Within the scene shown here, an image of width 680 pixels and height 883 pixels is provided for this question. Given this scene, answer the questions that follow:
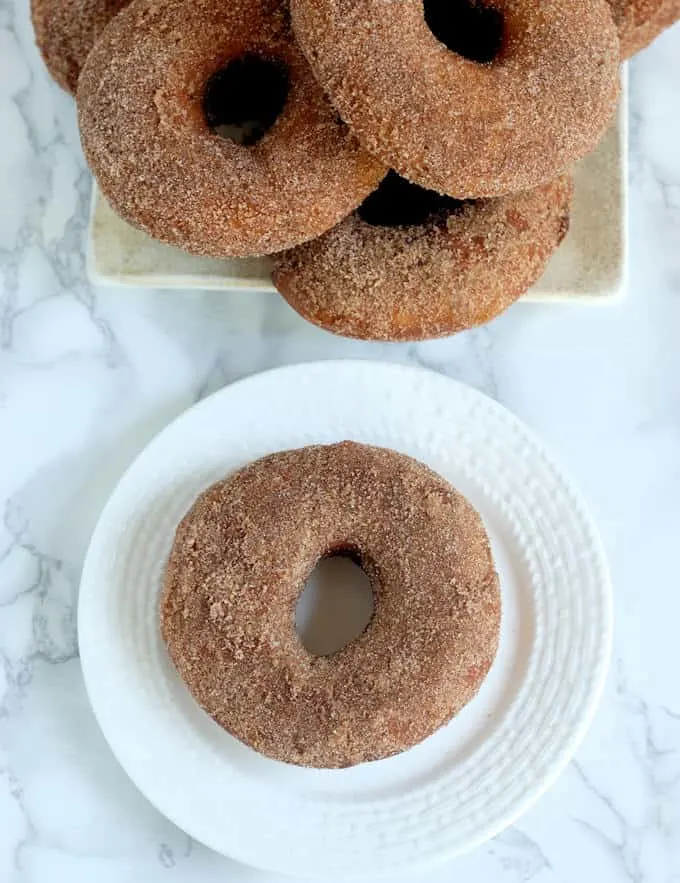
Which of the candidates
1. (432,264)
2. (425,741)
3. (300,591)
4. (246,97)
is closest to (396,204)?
(432,264)

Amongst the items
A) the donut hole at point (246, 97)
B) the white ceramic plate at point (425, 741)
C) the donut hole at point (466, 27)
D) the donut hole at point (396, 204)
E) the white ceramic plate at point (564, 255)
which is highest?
the donut hole at point (466, 27)

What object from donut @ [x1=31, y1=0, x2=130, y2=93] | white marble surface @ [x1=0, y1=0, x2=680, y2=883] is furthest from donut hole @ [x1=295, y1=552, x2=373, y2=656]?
donut @ [x1=31, y1=0, x2=130, y2=93]

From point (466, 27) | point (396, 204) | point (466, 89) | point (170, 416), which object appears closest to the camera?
point (466, 89)

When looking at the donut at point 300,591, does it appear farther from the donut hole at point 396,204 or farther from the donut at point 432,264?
the donut hole at point 396,204

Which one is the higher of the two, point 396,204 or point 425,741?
point 396,204

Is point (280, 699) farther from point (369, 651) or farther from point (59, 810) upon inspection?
point (59, 810)

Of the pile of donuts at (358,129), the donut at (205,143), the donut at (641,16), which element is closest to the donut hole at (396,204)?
the pile of donuts at (358,129)

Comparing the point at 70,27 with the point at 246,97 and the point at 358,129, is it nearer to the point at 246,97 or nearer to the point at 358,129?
the point at 246,97

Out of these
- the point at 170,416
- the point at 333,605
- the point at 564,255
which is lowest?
the point at 333,605
